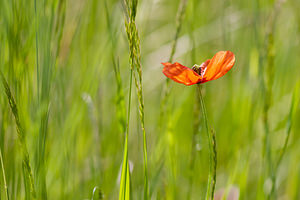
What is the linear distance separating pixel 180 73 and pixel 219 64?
0.29ft

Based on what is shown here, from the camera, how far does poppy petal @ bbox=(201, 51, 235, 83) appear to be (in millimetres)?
781

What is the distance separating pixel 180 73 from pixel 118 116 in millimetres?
286

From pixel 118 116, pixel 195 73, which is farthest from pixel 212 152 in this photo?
pixel 118 116

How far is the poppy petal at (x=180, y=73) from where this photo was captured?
777mm

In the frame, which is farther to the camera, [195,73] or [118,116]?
[118,116]

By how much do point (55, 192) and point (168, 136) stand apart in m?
0.56

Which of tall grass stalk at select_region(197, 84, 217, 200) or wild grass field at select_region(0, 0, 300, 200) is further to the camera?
wild grass field at select_region(0, 0, 300, 200)

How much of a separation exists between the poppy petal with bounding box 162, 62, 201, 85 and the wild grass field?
56 mm

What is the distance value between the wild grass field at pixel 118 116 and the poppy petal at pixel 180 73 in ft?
0.18

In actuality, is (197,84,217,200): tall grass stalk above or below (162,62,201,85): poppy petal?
below

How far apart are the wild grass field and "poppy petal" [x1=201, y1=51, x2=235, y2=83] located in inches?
2.5

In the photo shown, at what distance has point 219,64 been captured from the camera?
80cm

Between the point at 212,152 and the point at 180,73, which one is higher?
the point at 180,73

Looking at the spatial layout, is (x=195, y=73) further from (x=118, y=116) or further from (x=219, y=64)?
(x=118, y=116)
